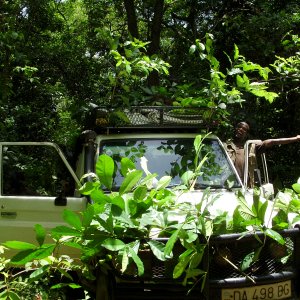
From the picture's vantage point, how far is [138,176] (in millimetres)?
3295

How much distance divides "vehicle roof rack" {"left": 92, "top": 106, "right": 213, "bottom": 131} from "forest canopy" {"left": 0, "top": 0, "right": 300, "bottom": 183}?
0.49 feet

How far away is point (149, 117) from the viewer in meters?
5.46

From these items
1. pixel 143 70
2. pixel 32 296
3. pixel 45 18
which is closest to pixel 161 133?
pixel 143 70

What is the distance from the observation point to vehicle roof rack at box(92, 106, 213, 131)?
539cm

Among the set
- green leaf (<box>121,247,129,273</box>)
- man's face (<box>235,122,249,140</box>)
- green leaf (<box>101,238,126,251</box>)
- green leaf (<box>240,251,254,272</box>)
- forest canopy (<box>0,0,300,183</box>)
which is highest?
forest canopy (<box>0,0,300,183</box>)

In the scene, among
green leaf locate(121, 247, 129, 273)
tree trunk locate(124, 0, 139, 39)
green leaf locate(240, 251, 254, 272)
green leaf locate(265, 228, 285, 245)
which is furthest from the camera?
tree trunk locate(124, 0, 139, 39)

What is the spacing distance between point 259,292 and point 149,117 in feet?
8.68

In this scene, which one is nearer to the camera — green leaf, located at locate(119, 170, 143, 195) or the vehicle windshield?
green leaf, located at locate(119, 170, 143, 195)

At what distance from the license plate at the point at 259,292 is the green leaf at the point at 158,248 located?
22.2 inches

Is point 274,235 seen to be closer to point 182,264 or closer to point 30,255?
point 182,264

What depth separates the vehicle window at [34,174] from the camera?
→ 5480 millimetres

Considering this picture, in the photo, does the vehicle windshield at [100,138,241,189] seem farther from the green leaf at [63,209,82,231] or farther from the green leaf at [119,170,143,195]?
the green leaf at [63,209,82,231]

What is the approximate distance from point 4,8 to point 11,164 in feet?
7.04

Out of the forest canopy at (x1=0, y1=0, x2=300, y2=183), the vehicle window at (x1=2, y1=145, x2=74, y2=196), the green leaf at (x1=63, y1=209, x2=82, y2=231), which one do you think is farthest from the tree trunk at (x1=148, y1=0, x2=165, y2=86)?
the green leaf at (x1=63, y1=209, x2=82, y2=231)
